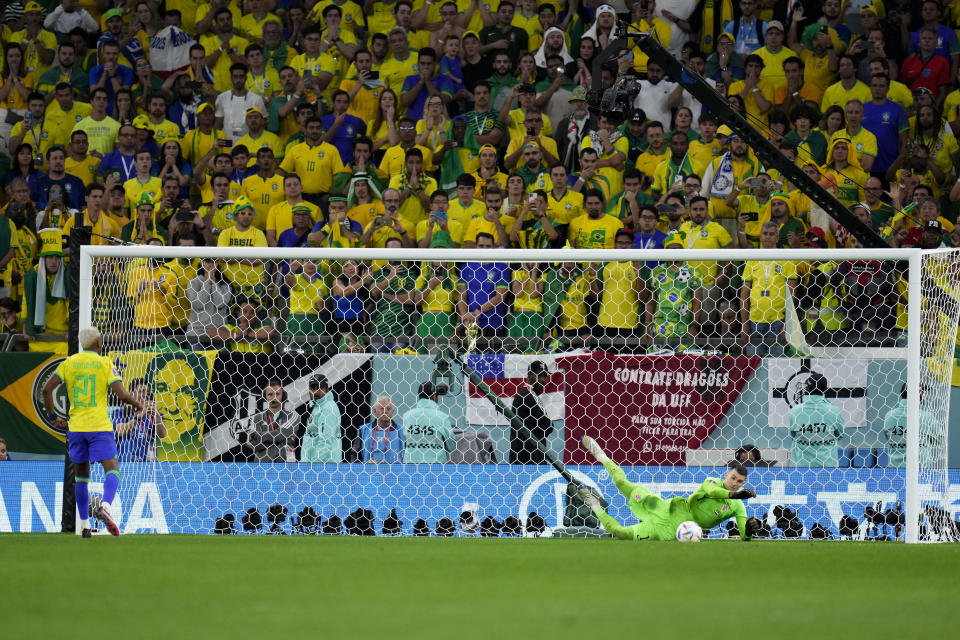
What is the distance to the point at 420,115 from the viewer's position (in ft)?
52.7

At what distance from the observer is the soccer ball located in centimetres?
1020

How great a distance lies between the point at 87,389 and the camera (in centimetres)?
995

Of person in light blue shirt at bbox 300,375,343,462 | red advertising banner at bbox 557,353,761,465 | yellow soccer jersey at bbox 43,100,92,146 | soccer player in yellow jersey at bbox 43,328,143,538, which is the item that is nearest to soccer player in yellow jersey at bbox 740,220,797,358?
red advertising banner at bbox 557,353,761,465

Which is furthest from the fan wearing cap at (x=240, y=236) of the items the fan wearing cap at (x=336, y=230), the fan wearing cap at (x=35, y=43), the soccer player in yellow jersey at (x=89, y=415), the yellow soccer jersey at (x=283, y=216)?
the fan wearing cap at (x=35, y=43)

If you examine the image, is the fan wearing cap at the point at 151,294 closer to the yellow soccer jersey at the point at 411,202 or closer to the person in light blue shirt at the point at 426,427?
the person in light blue shirt at the point at 426,427

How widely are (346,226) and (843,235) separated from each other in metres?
5.45

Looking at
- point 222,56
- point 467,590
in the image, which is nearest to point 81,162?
point 222,56

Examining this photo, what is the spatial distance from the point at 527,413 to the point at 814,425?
262 centimetres

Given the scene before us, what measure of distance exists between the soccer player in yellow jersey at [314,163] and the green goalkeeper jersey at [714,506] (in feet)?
22.7

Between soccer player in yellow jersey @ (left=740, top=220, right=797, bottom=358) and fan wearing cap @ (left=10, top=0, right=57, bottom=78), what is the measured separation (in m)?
10.3

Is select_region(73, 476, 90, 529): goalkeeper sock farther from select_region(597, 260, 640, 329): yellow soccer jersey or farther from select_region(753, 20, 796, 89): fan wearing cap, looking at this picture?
select_region(753, 20, 796, 89): fan wearing cap

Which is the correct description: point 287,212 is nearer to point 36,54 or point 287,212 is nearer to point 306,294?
point 306,294

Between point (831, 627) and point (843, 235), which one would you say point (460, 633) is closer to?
point (831, 627)

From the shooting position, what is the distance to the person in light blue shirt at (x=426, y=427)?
11641 millimetres
